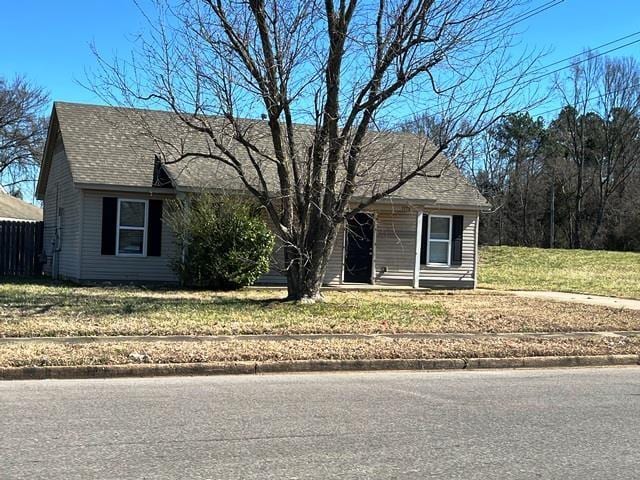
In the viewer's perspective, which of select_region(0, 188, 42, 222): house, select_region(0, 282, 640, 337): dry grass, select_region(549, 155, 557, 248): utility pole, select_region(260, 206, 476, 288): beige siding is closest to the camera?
select_region(0, 282, 640, 337): dry grass

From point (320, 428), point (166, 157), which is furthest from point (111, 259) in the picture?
point (320, 428)

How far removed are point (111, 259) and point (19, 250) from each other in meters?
4.72

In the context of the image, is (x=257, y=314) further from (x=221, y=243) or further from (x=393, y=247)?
(x=393, y=247)

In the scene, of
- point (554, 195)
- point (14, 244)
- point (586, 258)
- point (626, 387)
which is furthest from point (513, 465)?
point (554, 195)

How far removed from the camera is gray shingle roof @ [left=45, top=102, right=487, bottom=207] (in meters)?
18.7

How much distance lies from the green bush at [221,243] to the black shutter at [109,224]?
6.64 ft

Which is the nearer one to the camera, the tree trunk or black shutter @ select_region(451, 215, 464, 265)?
the tree trunk

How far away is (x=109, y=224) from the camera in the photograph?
19312 millimetres

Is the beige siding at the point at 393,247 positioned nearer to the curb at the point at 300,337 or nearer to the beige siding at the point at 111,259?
the beige siding at the point at 111,259

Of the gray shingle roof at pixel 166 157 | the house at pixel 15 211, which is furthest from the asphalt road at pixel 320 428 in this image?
the house at pixel 15 211

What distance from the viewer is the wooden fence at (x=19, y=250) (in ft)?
72.2

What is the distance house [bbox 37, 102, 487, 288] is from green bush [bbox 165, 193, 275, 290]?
2.11ft

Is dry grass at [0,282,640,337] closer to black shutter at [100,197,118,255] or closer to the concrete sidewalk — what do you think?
the concrete sidewalk

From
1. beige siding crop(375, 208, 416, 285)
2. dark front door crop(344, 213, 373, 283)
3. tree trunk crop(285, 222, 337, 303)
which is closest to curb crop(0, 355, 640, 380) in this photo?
tree trunk crop(285, 222, 337, 303)
